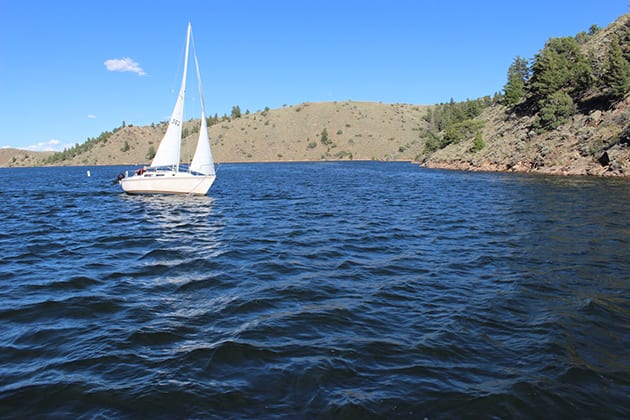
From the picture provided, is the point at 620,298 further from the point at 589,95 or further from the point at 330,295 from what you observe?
the point at 589,95

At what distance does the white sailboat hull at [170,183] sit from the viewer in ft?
107

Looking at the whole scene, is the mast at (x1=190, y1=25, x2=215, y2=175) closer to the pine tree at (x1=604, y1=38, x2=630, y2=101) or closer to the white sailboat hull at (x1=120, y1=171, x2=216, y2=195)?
the white sailboat hull at (x1=120, y1=171, x2=216, y2=195)

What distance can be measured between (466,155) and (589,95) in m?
18.1

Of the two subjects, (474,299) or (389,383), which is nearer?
(389,383)

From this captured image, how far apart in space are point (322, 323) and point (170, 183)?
90.0ft

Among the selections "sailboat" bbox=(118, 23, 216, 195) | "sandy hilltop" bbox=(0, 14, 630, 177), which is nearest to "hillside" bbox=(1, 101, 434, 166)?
"sandy hilltop" bbox=(0, 14, 630, 177)

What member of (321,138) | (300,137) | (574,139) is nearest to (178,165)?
(574,139)

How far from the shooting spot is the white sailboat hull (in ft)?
107

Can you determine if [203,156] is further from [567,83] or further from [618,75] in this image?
[567,83]

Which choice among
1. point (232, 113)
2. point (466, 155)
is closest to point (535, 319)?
point (466, 155)

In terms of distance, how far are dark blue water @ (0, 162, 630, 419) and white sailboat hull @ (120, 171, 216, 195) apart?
48.5 ft

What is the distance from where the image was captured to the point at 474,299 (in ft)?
30.3

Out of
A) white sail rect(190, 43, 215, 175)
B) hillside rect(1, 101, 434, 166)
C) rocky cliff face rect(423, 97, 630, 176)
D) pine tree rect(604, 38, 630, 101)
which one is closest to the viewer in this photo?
white sail rect(190, 43, 215, 175)

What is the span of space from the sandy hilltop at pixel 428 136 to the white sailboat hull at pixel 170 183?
35552mm
